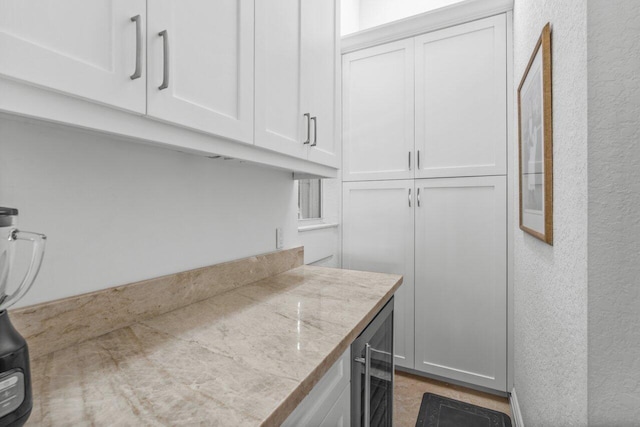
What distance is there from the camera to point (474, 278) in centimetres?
212

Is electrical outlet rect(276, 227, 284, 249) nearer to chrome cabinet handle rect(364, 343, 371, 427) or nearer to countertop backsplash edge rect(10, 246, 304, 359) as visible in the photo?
countertop backsplash edge rect(10, 246, 304, 359)

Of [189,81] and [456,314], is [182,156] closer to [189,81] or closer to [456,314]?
[189,81]

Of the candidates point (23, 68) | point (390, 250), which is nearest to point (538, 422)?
point (390, 250)

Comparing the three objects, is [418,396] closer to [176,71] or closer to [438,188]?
[438,188]

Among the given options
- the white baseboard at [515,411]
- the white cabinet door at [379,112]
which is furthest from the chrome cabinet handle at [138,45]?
the white baseboard at [515,411]

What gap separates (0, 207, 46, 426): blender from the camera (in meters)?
0.45

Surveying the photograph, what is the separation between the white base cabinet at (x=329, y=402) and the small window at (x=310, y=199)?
4.95 ft

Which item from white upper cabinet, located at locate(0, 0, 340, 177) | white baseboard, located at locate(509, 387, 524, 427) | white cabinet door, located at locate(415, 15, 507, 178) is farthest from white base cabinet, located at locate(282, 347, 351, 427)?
white cabinet door, located at locate(415, 15, 507, 178)

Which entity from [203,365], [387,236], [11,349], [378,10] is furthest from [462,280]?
[378,10]

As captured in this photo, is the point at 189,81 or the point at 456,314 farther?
the point at 456,314

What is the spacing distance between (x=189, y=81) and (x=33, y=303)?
2.12ft

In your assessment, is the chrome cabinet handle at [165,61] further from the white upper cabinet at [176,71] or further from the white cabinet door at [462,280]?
the white cabinet door at [462,280]

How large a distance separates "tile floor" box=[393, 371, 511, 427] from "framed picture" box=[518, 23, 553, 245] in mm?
1216

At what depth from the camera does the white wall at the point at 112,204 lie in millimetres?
750
